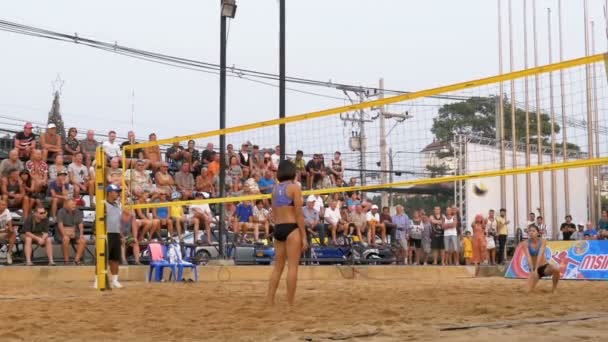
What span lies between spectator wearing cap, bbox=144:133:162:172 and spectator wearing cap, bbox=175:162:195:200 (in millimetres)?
475

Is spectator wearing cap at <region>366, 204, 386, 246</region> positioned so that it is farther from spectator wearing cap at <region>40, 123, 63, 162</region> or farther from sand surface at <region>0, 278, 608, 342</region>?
sand surface at <region>0, 278, 608, 342</region>

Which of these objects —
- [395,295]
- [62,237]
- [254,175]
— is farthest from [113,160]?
[395,295]

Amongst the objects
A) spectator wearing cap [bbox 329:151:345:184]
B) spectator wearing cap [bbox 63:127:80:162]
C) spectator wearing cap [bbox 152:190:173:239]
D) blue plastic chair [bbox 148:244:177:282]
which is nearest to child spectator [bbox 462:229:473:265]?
spectator wearing cap [bbox 329:151:345:184]

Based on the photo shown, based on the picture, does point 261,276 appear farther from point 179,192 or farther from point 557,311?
point 557,311

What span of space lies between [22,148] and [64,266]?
104 inches

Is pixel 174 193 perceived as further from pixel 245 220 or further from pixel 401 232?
pixel 401 232

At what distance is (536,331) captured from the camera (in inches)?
254

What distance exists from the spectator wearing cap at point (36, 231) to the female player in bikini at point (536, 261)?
318 inches

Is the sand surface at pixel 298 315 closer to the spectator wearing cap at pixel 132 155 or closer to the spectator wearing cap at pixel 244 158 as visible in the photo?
the spectator wearing cap at pixel 132 155

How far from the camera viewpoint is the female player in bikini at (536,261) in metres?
11.6

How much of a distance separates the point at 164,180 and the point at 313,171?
112 inches

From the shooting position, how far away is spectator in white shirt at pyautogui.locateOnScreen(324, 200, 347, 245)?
18.9m

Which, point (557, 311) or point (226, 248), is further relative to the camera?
point (226, 248)

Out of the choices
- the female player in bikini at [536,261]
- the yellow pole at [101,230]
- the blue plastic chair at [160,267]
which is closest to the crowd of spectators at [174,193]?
the blue plastic chair at [160,267]
